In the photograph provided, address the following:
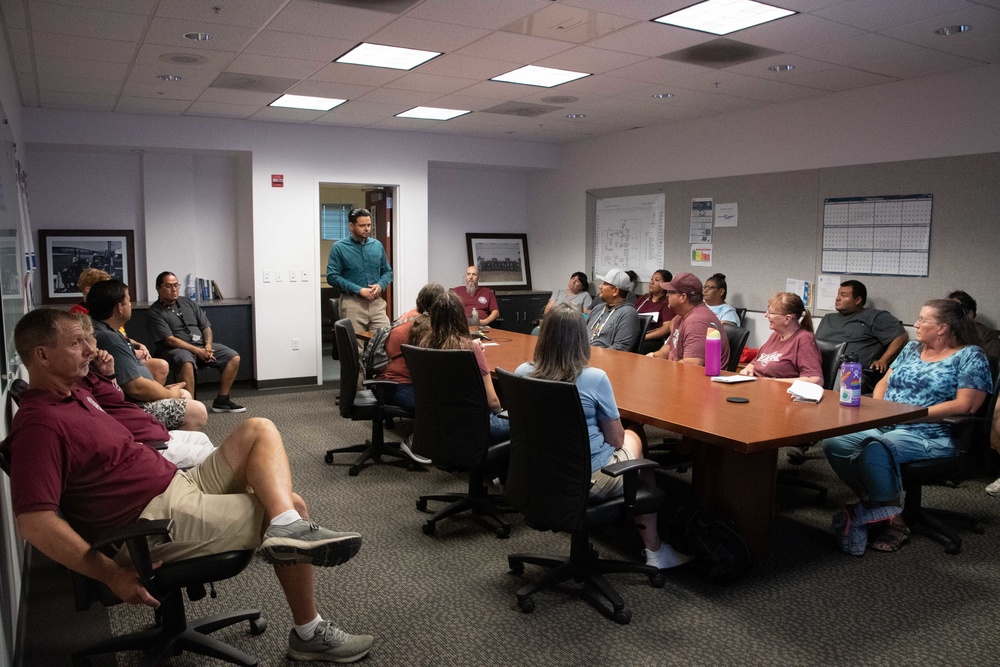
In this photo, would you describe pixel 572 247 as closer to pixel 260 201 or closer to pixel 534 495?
pixel 260 201

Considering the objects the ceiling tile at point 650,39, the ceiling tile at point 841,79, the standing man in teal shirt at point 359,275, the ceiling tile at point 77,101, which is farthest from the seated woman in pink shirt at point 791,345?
the ceiling tile at point 77,101

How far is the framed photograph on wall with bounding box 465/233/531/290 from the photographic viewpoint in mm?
9117

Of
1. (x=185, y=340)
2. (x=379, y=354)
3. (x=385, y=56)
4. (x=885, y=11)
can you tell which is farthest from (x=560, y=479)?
(x=185, y=340)

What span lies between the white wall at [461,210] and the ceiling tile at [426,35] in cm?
429

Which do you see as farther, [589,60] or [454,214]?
[454,214]

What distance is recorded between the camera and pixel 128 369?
3.62 m

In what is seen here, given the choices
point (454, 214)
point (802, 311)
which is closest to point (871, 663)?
point (802, 311)

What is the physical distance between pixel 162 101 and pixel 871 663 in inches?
242

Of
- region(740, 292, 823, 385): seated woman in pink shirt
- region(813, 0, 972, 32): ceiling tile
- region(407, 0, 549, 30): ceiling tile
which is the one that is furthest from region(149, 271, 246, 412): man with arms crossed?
region(813, 0, 972, 32): ceiling tile

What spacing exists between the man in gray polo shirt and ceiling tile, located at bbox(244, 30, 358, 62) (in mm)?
3856

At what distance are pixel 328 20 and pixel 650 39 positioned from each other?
1.79 metres

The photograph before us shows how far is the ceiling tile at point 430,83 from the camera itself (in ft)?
17.6

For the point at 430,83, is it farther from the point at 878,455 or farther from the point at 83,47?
the point at 878,455

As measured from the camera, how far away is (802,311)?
4.07 m
